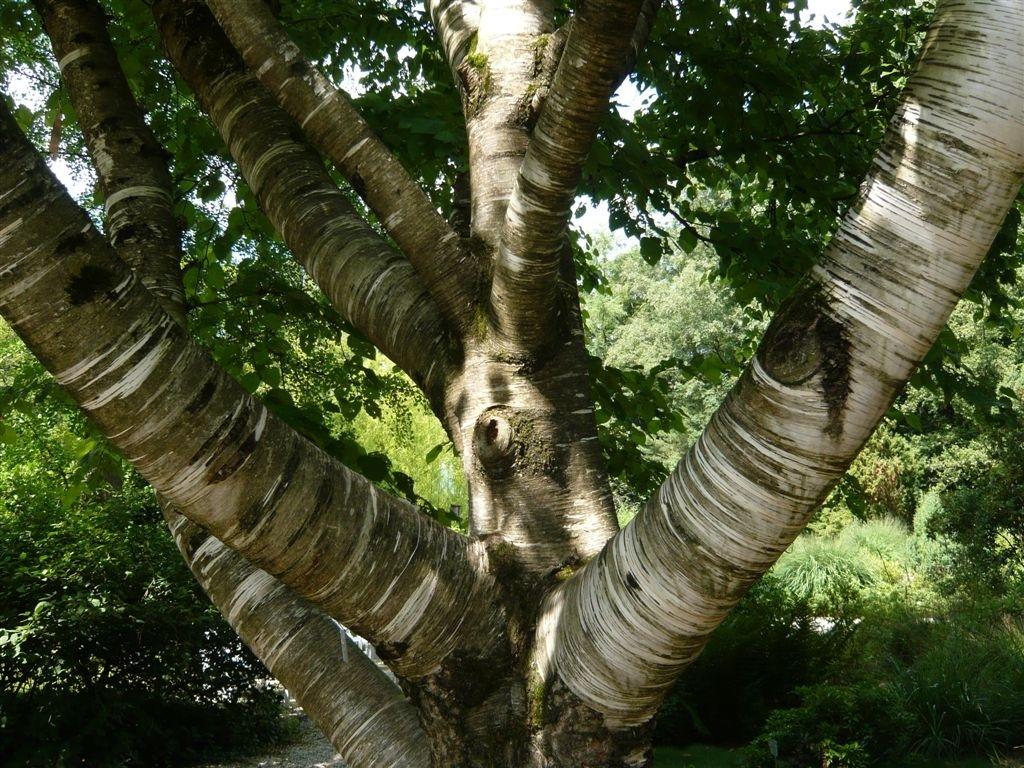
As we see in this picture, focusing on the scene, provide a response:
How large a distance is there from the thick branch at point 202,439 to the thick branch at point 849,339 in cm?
47

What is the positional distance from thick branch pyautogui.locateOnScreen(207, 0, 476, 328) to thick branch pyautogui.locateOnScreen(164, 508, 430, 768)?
0.91 m

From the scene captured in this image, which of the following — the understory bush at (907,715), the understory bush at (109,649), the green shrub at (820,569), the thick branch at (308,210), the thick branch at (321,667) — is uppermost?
the thick branch at (308,210)

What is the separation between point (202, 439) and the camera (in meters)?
1.36

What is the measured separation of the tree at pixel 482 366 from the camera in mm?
1234

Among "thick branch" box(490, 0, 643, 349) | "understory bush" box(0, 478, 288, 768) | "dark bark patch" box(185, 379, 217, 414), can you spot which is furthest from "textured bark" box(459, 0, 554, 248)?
"understory bush" box(0, 478, 288, 768)

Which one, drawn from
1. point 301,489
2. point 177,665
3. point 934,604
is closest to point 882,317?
point 301,489

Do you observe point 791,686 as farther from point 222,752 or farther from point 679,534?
point 679,534

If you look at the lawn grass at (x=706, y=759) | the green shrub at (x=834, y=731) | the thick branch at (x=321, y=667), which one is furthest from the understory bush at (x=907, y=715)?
the thick branch at (x=321, y=667)

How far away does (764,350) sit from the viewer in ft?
4.41

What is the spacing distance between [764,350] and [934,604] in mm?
12536

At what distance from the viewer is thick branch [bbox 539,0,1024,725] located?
118cm

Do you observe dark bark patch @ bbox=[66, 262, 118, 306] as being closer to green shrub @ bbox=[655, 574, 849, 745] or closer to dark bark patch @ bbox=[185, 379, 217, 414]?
dark bark patch @ bbox=[185, 379, 217, 414]

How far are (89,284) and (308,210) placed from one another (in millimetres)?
1198

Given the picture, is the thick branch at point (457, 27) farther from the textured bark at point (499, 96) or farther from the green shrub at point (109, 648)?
the green shrub at point (109, 648)
